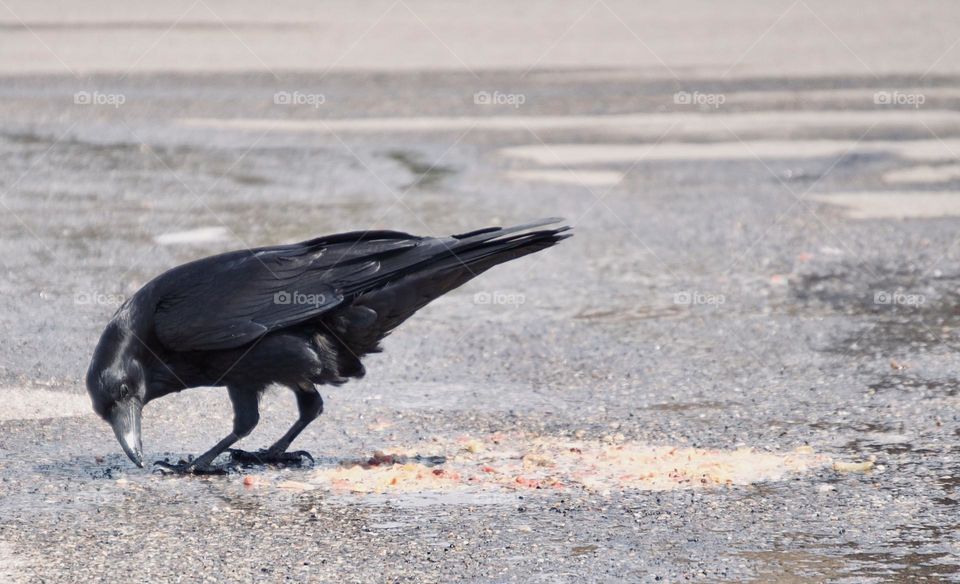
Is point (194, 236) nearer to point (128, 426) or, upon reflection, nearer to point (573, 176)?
point (573, 176)

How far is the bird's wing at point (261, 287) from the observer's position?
509 cm

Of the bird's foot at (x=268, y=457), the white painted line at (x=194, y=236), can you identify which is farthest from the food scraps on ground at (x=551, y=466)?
the white painted line at (x=194, y=236)

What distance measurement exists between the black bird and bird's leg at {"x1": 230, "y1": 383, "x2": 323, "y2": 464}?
0.07 meters

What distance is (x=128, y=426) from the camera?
16.7 ft

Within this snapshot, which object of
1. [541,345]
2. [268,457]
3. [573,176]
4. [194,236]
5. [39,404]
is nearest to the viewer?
[268,457]

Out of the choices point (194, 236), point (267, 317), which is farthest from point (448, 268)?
point (194, 236)

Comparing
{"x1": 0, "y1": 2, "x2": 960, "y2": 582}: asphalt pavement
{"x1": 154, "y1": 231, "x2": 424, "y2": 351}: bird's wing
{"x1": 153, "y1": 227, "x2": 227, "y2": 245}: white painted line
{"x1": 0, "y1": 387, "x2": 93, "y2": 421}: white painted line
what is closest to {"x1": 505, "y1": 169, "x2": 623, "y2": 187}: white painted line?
{"x1": 0, "y1": 2, "x2": 960, "y2": 582}: asphalt pavement

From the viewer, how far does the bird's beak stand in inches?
200

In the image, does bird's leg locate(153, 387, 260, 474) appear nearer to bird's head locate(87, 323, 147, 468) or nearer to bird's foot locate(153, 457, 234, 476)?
bird's foot locate(153, 457, 234, 476)

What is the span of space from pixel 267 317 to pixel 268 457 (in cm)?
Result: 60

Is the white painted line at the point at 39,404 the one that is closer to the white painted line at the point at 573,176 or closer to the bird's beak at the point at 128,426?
the bird's beak at the point at 128,426

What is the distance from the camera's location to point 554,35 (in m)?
19.7

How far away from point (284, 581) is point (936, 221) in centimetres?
682

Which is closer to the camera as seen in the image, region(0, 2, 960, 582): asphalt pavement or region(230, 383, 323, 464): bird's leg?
region(0, 2, 960, 582): asphalt pavement
